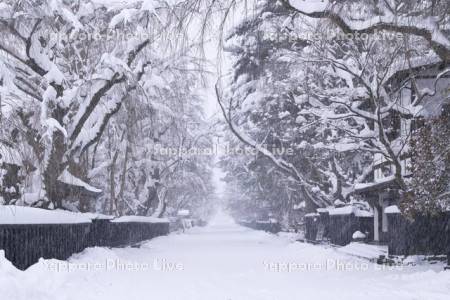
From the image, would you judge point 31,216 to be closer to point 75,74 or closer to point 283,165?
point 75,74

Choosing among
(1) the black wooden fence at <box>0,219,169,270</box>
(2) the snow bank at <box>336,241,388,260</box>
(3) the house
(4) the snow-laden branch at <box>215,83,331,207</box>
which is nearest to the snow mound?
(3) the house

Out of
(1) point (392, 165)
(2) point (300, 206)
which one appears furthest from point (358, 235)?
(2) point (300, 206)

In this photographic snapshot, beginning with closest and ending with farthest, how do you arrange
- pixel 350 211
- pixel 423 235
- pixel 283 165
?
pixel 423 235
pixel 350 211
pixel 283 165

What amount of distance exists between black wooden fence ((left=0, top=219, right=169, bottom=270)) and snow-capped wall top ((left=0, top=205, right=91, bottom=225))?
11 cm

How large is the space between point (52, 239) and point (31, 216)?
84.8 inches

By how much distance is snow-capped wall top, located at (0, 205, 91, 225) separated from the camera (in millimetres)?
11617

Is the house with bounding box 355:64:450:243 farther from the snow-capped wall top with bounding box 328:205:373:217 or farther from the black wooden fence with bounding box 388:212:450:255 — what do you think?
the black wooden fence with bounding box 388:212:450:255

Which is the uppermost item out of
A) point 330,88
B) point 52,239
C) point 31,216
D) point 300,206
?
point 330,88

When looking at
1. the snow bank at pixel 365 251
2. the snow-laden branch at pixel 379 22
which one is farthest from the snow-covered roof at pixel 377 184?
the snow-laden branch at pixel 379 22

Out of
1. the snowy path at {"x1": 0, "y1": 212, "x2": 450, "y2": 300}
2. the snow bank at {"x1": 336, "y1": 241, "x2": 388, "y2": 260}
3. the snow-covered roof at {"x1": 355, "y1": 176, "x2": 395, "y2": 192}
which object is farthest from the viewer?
the snow-covered roof at {"x1": 355, "y1": 176, "x2": 395, "y2": 192}

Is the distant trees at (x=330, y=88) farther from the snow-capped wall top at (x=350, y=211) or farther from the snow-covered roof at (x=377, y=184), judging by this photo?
the snow-capped wall top at (x=350, y=211)

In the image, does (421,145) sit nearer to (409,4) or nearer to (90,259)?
(409,4)

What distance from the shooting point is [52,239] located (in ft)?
49.4

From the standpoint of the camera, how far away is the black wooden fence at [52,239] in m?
12.0
